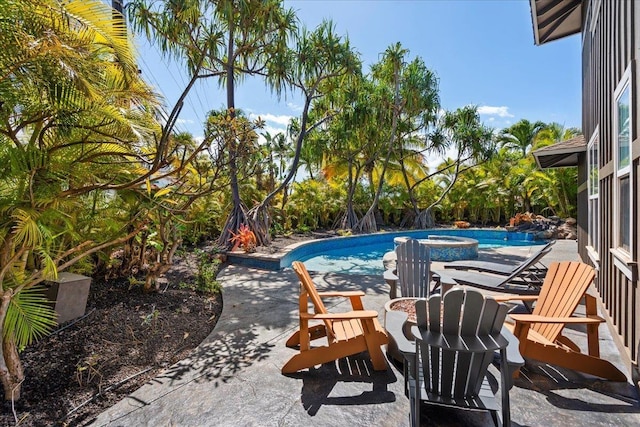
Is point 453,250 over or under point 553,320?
under

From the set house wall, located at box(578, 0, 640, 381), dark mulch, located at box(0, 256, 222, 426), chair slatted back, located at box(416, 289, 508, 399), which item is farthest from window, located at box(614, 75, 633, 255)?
dark mulch, located at box(0, 256, 222, 426)

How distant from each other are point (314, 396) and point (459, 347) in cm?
131

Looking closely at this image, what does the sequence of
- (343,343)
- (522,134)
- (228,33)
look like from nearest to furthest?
1. (343,343)
2. (228,33)
3. (522,134)

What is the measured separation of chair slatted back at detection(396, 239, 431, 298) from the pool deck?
1450mm

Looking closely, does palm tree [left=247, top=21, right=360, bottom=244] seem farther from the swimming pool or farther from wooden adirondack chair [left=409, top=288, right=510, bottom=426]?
wooden adirondack chair [left=409, top=288, right=510, bottom=426]

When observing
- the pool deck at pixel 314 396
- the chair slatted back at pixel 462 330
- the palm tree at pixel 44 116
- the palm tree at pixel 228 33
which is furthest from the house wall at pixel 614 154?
the palm tree at pixel 228 33

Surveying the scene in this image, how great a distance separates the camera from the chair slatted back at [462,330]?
214 centimetres

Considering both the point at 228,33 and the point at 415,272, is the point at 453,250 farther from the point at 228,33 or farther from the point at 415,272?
the point at 228,33

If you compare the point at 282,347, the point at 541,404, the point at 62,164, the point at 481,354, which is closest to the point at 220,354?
the point at 282,347

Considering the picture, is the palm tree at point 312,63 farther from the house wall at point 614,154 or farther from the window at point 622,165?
→ the window at point 622,165

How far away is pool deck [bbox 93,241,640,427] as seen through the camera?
2.41 m

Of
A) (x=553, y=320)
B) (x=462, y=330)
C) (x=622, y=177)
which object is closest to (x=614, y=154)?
(x=622, y=177)

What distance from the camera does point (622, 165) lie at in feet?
11.3

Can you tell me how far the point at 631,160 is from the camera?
2916 mm
